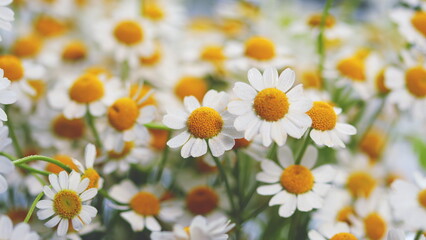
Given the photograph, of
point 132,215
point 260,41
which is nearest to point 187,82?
point 260,41

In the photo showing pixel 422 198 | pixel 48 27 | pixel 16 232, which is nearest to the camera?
pixel 16 232

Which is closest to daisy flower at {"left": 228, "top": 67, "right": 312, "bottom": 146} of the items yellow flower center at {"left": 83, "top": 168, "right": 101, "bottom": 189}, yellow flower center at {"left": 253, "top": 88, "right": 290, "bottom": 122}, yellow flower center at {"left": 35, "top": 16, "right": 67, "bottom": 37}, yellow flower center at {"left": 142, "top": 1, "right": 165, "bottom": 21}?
yellow flower center at {"left": 253, "top": 88, "right": 290, "bottom": 122}

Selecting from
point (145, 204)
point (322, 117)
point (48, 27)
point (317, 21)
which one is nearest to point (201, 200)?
point (145, 204)

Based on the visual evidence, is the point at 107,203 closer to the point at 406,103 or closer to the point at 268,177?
the point at 268,177

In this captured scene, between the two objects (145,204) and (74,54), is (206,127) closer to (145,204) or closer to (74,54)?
(145,204)

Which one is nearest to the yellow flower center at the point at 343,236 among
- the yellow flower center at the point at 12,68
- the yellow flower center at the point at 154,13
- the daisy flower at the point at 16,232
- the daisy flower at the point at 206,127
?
the daisy flower at the point at 206,127

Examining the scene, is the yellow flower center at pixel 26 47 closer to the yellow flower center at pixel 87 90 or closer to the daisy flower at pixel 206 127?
the yellow flower center at pixel 87 90
